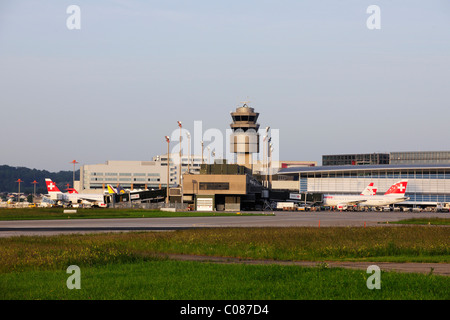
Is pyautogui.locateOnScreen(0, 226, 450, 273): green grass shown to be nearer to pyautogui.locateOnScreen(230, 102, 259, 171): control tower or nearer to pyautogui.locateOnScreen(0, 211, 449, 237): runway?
pyautogui.locateOnScreen(0, 211, 449, 237): runway

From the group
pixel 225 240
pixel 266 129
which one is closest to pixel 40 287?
pixel 225 240

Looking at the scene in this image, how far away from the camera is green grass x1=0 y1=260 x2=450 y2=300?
60.4 ft

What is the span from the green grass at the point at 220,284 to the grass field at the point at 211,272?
0.03 metres

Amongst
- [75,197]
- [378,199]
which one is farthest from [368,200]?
[75,197]

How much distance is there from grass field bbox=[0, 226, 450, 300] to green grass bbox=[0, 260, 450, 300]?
3 cm

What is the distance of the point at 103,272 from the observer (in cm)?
2436

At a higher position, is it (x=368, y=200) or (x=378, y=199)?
(x=378, y=199)

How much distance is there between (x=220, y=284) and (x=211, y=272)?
344 cm

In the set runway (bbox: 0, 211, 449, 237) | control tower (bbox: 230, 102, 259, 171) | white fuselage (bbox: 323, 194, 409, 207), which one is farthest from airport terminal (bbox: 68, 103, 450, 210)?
runway (bbox: 0, 211, 449, 237)

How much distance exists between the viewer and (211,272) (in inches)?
939

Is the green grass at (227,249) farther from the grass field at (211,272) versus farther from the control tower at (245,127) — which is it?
the control tower at (245,127)

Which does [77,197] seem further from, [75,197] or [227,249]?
[227,249]
